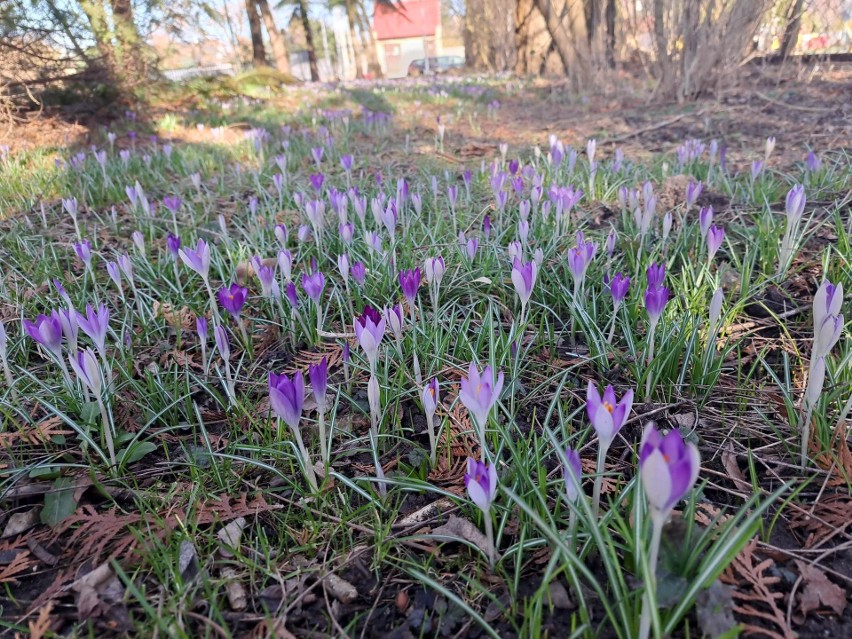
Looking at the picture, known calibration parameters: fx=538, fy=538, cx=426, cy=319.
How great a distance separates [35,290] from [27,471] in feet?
4.01

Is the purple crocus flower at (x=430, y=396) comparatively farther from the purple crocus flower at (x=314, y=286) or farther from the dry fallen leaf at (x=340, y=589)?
the purple crocus flower at (x=314, y=286)

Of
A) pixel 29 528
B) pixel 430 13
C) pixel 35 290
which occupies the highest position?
pixel 430 13

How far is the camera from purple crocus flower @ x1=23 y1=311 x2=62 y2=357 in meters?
1.38

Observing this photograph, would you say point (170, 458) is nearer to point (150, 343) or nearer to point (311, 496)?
point (311, 496)

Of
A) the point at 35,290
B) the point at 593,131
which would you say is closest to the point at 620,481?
the point at 35,290

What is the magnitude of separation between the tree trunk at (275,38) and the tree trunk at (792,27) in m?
15.5

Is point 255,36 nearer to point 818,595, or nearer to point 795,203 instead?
point 795,203

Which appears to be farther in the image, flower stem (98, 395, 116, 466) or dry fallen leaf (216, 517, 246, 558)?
flower stem (98, 395, 116, 466)

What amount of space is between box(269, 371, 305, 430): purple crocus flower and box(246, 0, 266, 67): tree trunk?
54.8ft

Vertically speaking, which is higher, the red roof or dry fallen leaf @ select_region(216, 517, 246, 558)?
the red roof

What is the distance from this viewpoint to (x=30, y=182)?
13.1 feet

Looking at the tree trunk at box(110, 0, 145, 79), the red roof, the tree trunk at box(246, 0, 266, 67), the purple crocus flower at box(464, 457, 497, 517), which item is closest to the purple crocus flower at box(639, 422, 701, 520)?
the purple crocus flower at box(464, 457, 497, 517)

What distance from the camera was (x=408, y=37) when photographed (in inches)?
2283

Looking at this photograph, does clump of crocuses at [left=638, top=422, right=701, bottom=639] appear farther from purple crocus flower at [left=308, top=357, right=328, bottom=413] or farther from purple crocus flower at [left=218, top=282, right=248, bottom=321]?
purple crocus flower at [left=218, top=282, right=248, bottom=321]
